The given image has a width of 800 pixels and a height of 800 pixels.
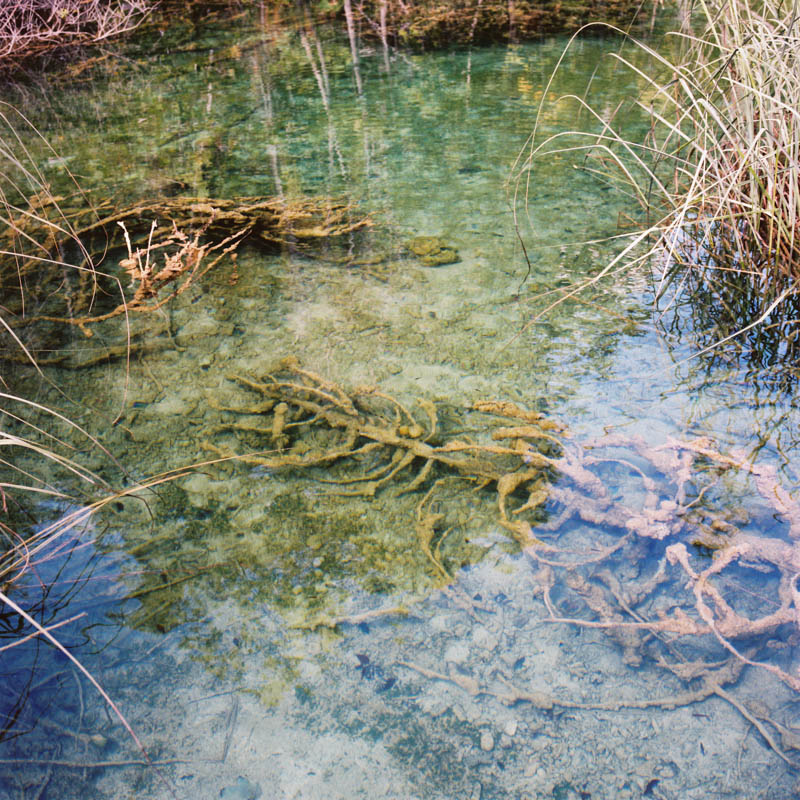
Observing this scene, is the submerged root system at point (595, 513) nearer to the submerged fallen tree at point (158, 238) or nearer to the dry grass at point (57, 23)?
the submerged fallen tree at point (158, 238)

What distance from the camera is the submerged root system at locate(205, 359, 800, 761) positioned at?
4.48 feet

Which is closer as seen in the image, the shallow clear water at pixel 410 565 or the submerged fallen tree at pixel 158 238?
the shallow clear water at pixel 410 565

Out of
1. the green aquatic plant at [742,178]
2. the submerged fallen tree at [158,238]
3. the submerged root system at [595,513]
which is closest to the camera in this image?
the submerged root system at [595,513]

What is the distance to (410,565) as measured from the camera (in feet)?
5.14

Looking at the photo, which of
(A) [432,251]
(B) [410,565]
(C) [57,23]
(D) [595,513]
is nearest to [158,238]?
(A) [432,251]

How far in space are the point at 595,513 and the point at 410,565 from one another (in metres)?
0.45

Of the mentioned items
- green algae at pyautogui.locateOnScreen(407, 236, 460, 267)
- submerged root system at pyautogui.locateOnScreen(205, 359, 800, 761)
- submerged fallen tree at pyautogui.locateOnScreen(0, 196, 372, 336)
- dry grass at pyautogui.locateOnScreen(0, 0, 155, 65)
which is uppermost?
dry grass at pyautogui.locateOnScreen(0, 0, 155, 65)

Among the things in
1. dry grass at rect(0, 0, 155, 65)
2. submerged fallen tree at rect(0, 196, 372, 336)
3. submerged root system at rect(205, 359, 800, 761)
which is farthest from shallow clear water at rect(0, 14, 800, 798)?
dry grass at rect(0, 0, 155, 65)

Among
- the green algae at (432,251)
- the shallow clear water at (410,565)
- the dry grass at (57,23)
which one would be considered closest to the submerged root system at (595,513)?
the shallow clear water at (410,565)

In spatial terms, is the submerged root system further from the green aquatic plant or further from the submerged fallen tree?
the submerged fallen tree

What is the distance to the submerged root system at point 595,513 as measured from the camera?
4.48 ft

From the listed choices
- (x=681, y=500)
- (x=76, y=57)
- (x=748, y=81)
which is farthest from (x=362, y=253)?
(x=76, y=57)

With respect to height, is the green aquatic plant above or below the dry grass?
below

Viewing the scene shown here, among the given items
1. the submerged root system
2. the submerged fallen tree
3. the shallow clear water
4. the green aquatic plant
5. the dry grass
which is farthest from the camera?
the dry grass
